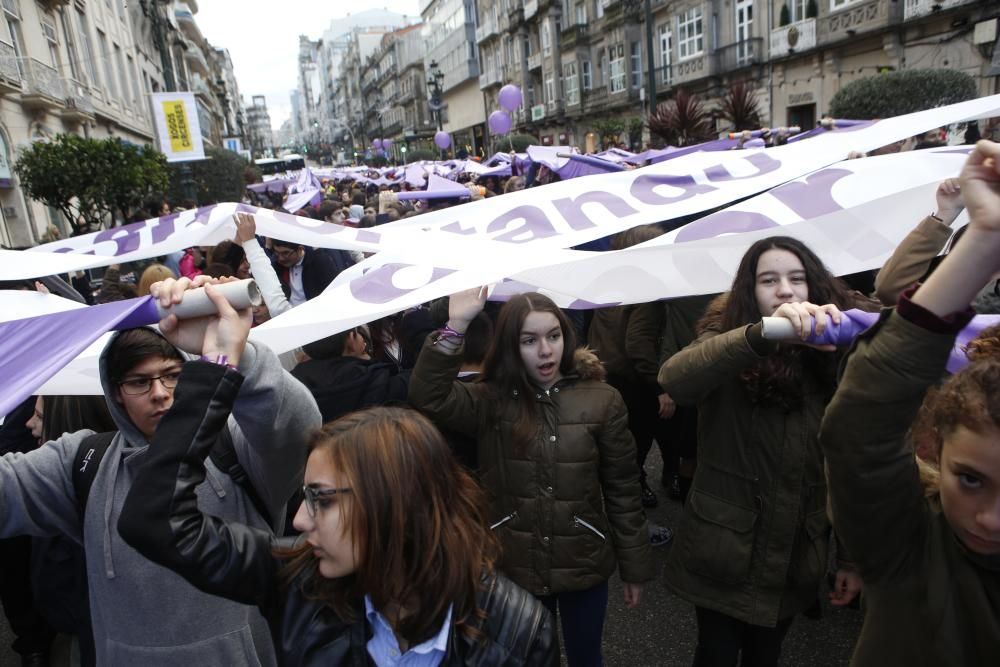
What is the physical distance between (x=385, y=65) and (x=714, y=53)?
71634mm

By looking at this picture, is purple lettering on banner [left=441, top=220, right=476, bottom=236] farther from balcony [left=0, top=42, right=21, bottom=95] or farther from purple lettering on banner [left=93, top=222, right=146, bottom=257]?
balcony [left=0, top=42, right=21, bottom=95]

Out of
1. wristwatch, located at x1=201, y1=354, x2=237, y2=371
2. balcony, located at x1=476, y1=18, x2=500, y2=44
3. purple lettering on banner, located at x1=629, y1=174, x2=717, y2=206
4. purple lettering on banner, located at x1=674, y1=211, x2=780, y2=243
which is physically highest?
balcony, located at x1=476, y1=18, x2=500, y2=44

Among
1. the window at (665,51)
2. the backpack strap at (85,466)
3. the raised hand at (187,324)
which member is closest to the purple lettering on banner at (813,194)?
the raised hand at (187,324)

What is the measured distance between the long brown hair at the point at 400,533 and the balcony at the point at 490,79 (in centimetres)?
5404

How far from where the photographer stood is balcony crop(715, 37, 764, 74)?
24.4 m

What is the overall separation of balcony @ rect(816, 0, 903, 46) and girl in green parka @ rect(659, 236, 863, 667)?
2083cm

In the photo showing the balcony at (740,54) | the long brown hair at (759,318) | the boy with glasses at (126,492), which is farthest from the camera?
the balcony at (740,54)

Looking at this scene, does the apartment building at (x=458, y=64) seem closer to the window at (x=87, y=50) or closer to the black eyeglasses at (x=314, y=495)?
the window at (x=87, y=50)

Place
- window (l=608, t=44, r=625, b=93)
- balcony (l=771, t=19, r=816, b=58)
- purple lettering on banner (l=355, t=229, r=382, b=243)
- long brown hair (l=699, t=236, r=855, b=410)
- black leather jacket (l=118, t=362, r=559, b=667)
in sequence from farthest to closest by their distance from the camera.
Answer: window (l=608, t=44, r=625, b=93) < balcony (l=771, t=19, r=816, b=58) < purple lettering on banner (l=355, t=229, r=382, b=243) < long brown hair (l=699, t=236, r=855, b=410) < black leather jacket (l=118, t=362, r=559, b=667)

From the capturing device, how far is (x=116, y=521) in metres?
1.58

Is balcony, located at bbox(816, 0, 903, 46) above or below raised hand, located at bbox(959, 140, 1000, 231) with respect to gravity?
above

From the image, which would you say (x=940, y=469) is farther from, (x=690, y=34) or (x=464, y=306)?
(x=690, y=34)

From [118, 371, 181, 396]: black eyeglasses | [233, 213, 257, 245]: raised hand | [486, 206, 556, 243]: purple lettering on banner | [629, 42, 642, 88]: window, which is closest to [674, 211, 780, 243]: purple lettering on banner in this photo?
[486, 206, 556, 243]: purple lettering on banner

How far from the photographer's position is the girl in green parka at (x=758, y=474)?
205 cm
